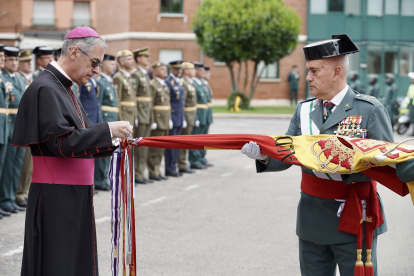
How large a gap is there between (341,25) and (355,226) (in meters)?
31.9

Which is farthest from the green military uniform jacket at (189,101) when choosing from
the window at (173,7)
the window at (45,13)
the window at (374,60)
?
the window at (45,13)

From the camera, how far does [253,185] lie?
9930 millimetres

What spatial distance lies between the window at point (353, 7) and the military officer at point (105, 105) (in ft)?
86.9

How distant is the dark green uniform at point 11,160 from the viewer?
7.62 meters

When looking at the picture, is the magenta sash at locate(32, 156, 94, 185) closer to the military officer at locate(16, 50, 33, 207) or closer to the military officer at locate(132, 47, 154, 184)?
the military officer at locate(16, 50, 33, 207)

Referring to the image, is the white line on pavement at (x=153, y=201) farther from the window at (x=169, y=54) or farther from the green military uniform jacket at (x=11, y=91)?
the window at (x=169, y=54)

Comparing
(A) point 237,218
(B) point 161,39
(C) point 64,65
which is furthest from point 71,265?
(B) point 161,39

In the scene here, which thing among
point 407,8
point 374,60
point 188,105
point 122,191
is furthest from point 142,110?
point 407,8

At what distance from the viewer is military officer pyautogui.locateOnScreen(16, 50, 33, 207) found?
8180 mm

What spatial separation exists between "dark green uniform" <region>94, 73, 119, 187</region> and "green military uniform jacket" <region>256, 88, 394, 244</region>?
21.0 feet

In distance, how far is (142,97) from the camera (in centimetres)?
1049

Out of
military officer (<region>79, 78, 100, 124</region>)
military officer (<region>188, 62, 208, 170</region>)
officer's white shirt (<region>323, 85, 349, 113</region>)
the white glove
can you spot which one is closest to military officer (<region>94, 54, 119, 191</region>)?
military officer (<region>79, 78, 100, 124</region>)

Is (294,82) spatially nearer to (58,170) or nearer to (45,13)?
(45,13)

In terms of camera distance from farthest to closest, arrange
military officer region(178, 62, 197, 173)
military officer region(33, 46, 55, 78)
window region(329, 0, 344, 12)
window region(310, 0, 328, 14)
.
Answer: window region(329, 0, 344, 12)
window region(310, 0, 328, 14)
military officer region(178, 62, 197, 173)
military officer region(33, 46, 55, 78)
